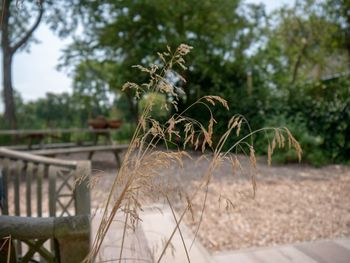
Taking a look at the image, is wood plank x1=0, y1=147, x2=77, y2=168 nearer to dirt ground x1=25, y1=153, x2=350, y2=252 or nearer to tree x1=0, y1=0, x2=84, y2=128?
dirt ground x1=25, y1=153, x2=350, y2=252

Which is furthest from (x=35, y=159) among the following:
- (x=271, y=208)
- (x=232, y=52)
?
(x=232, y=52)

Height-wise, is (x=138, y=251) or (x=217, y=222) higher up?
(x=138, y=251)

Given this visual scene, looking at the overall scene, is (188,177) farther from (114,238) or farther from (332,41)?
(332,41)

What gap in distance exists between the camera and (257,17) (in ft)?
23.4

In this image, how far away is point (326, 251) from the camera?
5.80ft

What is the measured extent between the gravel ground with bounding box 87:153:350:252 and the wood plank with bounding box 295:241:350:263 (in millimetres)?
346

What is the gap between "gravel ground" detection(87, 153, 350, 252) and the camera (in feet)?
7.53

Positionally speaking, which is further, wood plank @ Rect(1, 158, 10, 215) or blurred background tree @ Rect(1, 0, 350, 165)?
blurred background tree @ Rect(1, 0, 350, 165)

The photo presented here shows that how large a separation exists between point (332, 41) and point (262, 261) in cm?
694

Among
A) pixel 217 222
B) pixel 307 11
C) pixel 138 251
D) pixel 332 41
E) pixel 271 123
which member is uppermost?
pixel 307 11

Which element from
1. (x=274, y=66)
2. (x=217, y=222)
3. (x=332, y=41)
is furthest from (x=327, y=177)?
(x=332, y=41)

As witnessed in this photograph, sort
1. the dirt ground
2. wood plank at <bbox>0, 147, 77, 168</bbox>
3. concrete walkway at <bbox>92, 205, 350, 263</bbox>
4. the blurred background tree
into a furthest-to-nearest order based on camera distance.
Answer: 1. the blurred background tree
2. the dirt ground
3. wood plank at <bbox>0, 147, 77, 168</bbox>
4. concrete walkway at <bbox>92, 205, 350, 263</bbox>

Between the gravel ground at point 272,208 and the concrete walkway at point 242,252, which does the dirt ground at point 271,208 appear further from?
the concrete walkway at point 242,252

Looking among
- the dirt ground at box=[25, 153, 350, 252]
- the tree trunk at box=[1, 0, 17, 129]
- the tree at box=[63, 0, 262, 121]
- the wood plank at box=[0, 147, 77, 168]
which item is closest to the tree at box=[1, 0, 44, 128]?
the tree trunk at box=[1, 0, 17, 129]
